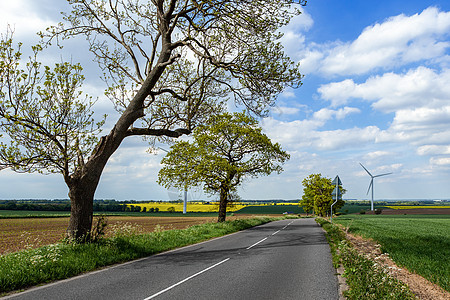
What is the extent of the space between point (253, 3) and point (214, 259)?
10.2 m

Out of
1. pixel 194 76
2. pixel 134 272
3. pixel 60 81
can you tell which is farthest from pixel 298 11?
pixel 134 272

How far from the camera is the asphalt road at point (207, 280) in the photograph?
22.2 feet

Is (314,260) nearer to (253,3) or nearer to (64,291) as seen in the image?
(64,291)

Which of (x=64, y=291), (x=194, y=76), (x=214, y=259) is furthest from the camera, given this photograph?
(x=194, y=76)

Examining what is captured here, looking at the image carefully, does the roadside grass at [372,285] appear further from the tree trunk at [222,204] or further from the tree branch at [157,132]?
the tree trunk at [222,204]

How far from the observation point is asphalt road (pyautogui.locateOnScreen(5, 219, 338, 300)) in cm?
678

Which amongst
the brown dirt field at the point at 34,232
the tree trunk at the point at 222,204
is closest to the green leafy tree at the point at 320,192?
the brown dirt field at the point at 34,232

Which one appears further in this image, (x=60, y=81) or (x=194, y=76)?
(x=194, y=76)

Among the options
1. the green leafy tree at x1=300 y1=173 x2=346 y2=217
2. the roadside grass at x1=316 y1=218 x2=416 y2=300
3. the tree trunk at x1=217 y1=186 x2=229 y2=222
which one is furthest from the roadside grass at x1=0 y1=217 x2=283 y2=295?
the green leafy tree at x1=300 y1=173 x2=346 y2=217

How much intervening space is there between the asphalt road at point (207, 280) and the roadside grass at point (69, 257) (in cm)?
57

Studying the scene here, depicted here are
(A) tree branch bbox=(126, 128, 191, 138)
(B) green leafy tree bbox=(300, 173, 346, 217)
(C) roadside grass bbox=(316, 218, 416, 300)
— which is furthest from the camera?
(B) green leafy tree bbox=(300, 173, 346, 217)

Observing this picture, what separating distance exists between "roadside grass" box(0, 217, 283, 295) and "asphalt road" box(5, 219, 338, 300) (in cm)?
57

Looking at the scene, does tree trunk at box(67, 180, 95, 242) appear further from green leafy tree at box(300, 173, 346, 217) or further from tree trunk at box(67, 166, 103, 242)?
green leafy tree at box(300, 173, 346, 217)

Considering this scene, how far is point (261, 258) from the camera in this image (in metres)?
11.6
